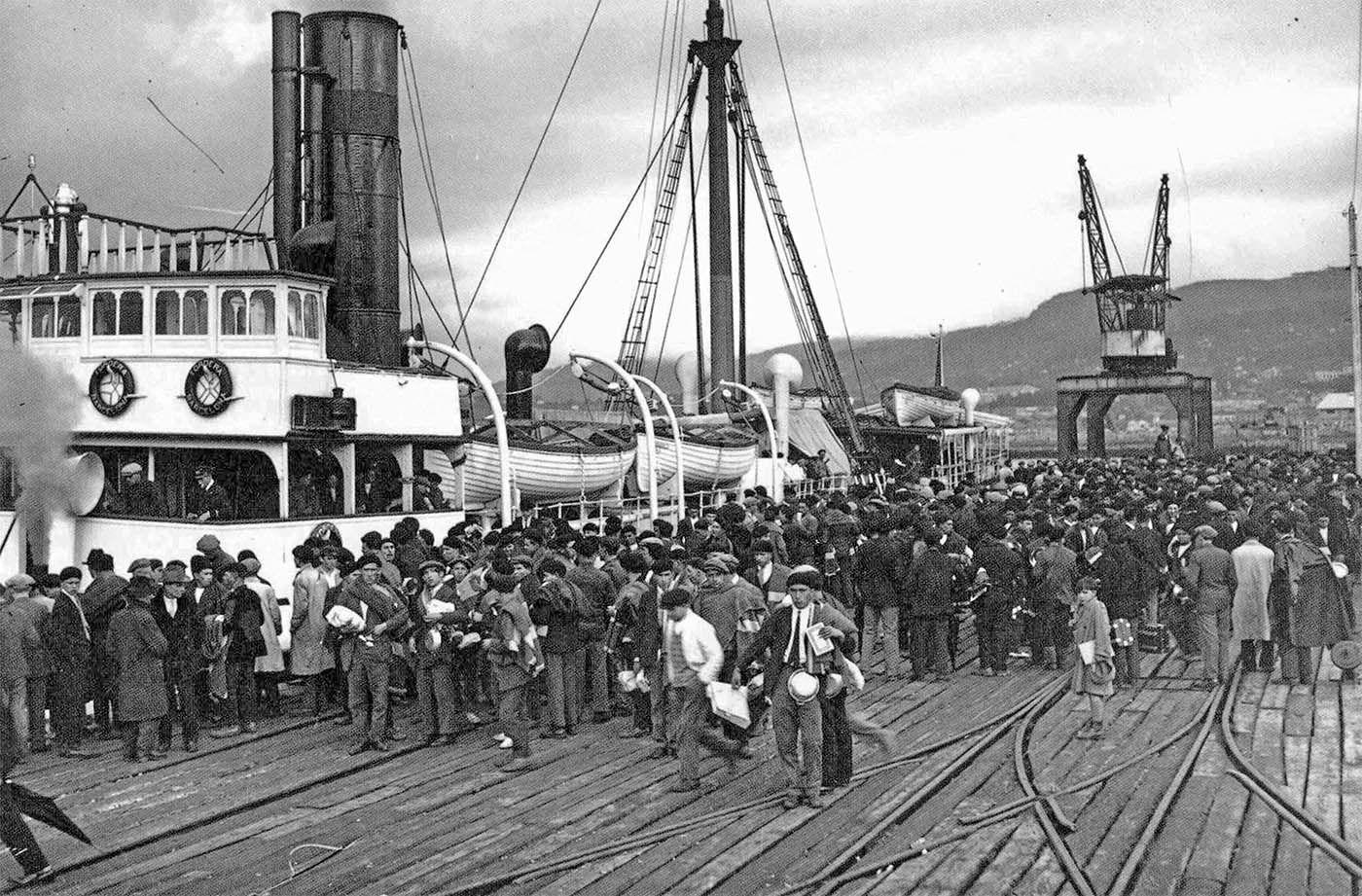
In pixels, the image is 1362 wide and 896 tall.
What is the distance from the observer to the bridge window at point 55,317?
18.6 metres

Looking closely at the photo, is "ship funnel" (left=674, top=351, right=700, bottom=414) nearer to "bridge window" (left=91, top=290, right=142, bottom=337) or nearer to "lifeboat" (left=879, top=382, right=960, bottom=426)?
"lifeboat" (left=879, top=382, right=960, bottom=426)

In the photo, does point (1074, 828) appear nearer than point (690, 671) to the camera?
Yes

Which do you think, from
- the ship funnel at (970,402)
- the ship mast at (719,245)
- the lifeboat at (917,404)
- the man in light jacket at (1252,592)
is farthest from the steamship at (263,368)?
the ship funnel at (970,402)

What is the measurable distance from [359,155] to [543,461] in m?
6.33

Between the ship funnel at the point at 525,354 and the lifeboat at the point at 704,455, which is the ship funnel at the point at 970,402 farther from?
the ship funnel at the point at 525,354

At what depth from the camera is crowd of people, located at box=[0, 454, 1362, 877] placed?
9.53m

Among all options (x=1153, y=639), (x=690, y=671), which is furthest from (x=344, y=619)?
(x=1153, y=639)

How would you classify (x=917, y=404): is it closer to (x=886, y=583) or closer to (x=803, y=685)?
(x=886, y=583)

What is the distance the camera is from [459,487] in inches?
842

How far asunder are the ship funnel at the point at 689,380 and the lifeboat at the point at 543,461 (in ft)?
37.8

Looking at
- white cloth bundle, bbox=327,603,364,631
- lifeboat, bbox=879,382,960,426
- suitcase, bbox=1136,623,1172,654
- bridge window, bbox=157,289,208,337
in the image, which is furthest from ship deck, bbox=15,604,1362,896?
lifeboat, bbox=879,382,960,426

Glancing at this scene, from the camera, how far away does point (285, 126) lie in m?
22.0

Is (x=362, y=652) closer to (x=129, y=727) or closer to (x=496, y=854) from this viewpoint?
(x=129, y=727)

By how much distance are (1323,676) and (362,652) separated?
998 cm
